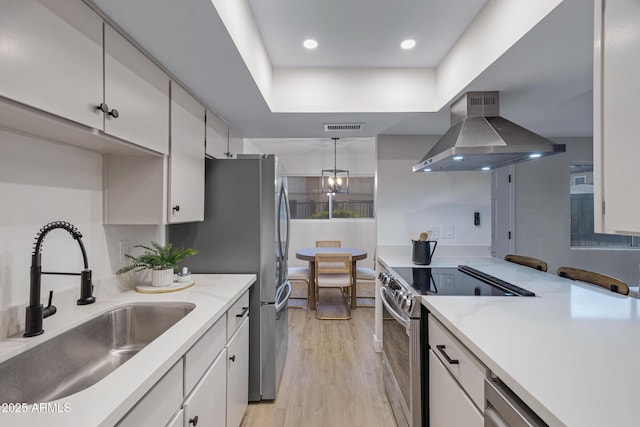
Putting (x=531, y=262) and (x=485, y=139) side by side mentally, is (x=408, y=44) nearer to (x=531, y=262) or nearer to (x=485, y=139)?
(x=485, y=139)

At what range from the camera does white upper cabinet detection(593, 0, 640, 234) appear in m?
0.82

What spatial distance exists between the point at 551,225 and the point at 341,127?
340 cm

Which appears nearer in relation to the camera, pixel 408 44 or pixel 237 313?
pixel 237 313

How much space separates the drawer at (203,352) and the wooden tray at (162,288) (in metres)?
0.37

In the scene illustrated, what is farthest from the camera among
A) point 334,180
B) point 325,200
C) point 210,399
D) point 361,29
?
point 325,200

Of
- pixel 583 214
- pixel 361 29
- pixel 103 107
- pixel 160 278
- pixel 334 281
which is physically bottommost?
pixel 334 281

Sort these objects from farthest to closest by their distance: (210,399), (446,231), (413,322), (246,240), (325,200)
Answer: (325,200)
(446,231)
(246,240)
(413,322)
(210,399)

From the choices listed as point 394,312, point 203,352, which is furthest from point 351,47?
point 203,352

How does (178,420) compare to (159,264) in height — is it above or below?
below

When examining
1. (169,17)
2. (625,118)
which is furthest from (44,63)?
(625,118)

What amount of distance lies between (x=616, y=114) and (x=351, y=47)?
5.16ft

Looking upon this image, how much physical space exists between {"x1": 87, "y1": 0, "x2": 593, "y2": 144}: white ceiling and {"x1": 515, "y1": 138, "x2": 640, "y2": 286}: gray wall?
176 cm

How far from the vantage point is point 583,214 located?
4164mm

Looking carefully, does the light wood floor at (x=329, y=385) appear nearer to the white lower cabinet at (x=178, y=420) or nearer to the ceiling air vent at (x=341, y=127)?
the white lower cabinet at (x=178, y=420)
